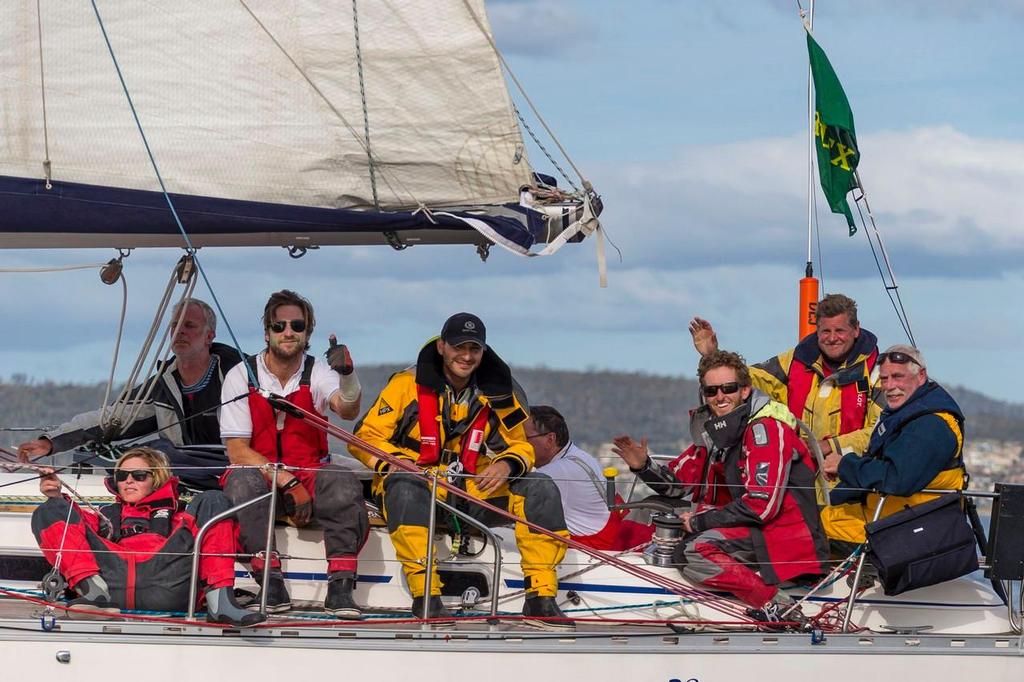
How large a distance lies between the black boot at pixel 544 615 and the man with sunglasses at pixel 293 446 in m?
0.77

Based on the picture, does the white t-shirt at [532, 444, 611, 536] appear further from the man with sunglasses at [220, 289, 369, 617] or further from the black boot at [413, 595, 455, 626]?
the man with sunglasses at [220, 289, 369, 617]

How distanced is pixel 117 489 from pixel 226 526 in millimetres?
542

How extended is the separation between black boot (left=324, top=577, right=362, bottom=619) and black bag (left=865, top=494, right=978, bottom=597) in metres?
2.37

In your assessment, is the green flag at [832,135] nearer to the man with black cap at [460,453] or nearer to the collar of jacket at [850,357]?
the collar of jacket at [850,357]

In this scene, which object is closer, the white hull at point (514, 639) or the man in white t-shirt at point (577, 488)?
the white hull at point (514, 639)

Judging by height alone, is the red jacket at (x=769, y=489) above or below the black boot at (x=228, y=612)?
above

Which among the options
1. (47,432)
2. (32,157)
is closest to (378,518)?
(47,432)

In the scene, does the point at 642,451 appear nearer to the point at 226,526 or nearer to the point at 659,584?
the point at 659,584

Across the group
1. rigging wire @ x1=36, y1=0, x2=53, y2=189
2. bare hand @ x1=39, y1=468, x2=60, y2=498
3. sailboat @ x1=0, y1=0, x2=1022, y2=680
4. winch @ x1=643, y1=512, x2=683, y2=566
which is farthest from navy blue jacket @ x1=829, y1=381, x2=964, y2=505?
rigging wire @ x1=36, y1=0, x2=53, y2=189

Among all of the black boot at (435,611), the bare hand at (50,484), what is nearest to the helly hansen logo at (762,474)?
the black boot at (435,611)

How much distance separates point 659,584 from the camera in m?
7.37

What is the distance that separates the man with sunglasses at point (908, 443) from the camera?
7.16m

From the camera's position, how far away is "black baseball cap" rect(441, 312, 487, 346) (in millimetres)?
7148

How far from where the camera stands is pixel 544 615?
718 centimetres
